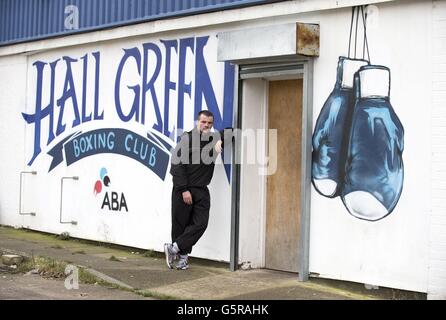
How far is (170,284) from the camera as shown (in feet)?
27.2

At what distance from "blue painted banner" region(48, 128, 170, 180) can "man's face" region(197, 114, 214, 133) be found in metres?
1.17

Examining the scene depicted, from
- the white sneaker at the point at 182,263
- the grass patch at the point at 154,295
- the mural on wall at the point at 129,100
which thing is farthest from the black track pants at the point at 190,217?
the grass patch at the point at 154,295

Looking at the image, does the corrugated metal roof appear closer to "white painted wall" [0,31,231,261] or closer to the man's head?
"white painted wall" [0,31,231,261]

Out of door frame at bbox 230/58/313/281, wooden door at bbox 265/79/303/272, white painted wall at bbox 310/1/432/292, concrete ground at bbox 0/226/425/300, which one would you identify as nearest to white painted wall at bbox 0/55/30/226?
concrete ground at bbox 0/226/425/300

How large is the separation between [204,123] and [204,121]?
26 mm

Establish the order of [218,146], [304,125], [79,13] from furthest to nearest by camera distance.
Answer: [79,13] → [218,146] → [304,125]

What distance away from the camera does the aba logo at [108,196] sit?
35.6 feet

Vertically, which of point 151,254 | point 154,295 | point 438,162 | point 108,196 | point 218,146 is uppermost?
point 218,146

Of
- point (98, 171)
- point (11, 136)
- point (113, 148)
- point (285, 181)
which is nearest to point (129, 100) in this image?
point (113, 148)

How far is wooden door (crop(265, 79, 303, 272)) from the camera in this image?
8.88 m

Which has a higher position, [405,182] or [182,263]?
[405,182]

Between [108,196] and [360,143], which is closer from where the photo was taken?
[360,143]

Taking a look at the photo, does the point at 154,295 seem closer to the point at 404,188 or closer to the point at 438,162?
the point at 404,188
